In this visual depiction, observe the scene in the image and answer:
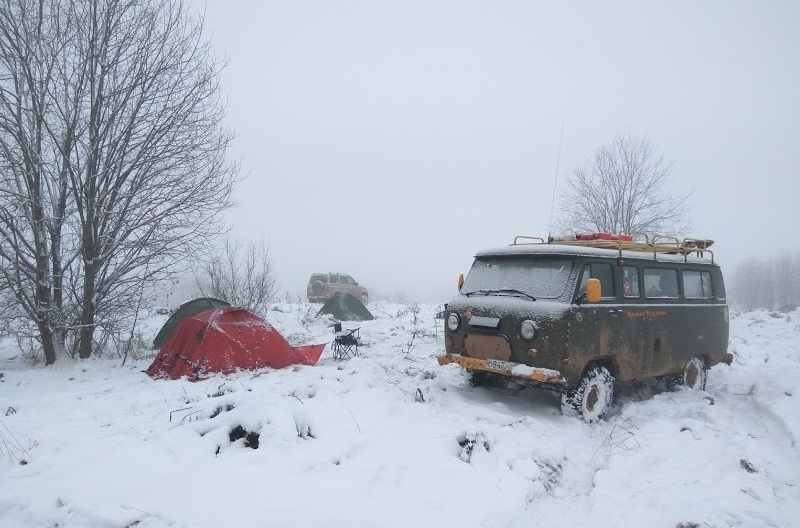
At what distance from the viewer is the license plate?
5.78m

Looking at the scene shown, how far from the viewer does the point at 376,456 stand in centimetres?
427

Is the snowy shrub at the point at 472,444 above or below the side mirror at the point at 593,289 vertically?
below

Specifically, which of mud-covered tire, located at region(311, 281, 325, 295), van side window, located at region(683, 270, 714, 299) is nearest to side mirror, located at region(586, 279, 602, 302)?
van side window, located at region(683, 270, 714, 299)

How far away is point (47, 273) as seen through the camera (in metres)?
7.81

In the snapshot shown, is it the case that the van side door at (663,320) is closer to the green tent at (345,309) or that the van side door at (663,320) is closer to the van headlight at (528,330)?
the van headlight at (528,330)

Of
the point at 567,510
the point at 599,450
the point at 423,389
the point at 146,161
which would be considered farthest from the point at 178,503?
the point at 146,161

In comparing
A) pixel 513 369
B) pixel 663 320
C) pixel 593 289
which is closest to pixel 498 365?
pixel 513 369

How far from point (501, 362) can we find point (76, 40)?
8.83 metres

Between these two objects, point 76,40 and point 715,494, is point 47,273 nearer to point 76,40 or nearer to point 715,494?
point 76,40

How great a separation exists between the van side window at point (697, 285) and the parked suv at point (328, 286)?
16.8 meters

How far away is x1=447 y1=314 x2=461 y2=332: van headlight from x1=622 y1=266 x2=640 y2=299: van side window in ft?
7.58

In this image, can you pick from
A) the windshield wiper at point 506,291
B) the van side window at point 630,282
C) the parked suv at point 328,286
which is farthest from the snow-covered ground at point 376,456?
the parked suv at point 328,286

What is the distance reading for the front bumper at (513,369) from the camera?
5461 millimetres

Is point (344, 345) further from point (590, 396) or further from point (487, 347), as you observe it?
point (590, 396)
